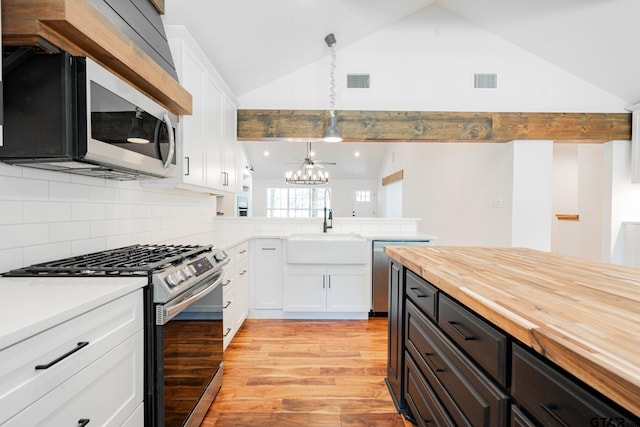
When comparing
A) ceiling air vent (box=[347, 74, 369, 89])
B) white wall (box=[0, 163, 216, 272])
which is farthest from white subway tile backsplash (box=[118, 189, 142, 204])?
ceiling air vent (box=[347, 74, 369, 89])

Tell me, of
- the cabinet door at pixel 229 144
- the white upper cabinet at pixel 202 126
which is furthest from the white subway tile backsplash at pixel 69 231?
the cabinet door at pixel 229 144

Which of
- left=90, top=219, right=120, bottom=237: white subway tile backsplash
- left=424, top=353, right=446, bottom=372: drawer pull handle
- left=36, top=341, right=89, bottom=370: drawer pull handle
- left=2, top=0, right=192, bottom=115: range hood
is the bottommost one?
left=424, top=353, right=446, bottom=372: drawer pull handle

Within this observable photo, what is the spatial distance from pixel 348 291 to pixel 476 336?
2.33m

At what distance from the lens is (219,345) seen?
1.91 m

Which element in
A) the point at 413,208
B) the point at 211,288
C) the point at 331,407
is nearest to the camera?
the point at 211,288

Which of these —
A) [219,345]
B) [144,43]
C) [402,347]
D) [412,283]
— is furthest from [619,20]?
[219,345]

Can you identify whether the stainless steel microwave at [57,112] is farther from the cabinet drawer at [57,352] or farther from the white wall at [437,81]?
the white wall at [437,81]

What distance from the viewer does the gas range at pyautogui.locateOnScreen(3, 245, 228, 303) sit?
3.96 ft

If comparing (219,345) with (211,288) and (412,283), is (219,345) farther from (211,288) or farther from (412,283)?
(412,283)

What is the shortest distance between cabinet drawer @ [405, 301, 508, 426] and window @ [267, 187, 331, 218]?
9564mm

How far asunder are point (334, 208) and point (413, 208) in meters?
4.77

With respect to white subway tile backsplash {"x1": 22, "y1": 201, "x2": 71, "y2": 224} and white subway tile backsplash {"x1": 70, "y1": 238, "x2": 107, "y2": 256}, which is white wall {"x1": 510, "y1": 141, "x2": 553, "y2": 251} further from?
white subway tile backsplash {"x1": 22, "y1": 201, "x2": 71, "y2": 224}

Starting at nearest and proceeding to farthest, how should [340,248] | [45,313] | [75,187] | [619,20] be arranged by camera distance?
[45,313]
[75,187]
[619,20]
[340,248]

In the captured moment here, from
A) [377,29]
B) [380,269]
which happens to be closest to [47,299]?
[380,269]
